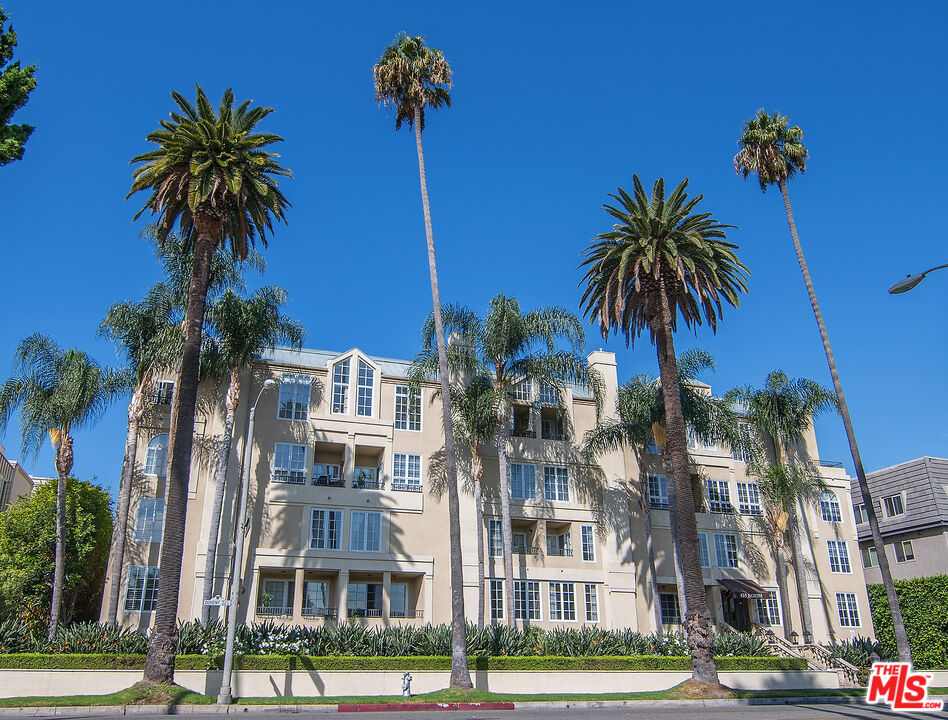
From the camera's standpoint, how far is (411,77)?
116 ft

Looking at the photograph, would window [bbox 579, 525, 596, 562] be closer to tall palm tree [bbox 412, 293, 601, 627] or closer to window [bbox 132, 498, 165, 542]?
tall palm tree [bbox 412, 293, 601, 627]

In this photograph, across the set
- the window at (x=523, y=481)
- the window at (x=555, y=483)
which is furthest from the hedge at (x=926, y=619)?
the window at (x=523, y=481)

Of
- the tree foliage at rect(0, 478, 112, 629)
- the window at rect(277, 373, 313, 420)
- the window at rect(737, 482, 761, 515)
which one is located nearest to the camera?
the tree foliage at rect(0, 478, 112, 629)

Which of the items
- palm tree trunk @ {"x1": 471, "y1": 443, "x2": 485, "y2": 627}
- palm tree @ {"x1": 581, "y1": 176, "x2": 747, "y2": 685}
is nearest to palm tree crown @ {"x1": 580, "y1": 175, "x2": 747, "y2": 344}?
palm tree @ {"x1": 581, "y1": 176, "x2": 747, "y2": 685}

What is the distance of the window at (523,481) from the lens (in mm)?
42656

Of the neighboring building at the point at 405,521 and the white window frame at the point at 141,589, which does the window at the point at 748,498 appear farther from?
the white window frame at the point at 141,589

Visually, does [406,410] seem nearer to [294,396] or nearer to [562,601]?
[294,396]

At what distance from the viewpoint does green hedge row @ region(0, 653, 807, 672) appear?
26.1 m

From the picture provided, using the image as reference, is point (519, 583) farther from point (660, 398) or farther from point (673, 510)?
point (660, 398)

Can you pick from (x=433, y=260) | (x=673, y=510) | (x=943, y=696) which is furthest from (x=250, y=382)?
(x=943, y=696)

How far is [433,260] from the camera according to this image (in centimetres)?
3450

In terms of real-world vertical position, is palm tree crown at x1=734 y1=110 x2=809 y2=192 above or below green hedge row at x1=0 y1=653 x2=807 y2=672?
above

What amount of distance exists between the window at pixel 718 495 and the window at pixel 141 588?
3144 cm

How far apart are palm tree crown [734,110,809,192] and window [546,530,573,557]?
835 inches
